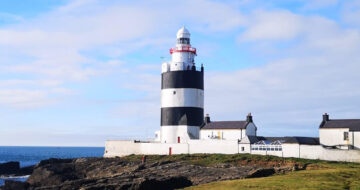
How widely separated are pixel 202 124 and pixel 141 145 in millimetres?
8661

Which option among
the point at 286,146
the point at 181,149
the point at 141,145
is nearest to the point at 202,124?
the point at 181,149

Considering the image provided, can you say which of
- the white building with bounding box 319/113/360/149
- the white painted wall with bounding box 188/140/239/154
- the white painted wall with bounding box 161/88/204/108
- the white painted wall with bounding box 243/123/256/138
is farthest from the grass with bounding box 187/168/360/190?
the white painted wall with bounding box 161/88/204/108

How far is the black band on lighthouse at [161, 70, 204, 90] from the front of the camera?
192 feet

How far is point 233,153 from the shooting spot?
51.9 metres

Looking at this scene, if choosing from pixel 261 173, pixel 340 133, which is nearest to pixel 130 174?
pixel 261 173

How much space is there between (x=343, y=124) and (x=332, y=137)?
187 cm

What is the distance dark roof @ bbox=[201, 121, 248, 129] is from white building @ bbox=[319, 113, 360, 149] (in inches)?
353

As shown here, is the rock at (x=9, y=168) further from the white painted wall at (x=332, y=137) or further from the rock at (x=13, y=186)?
the white painted wall at (x=332, y=137)

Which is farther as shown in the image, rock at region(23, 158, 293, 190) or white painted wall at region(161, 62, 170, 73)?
white painted wall at region(161, 62, 170, 73)

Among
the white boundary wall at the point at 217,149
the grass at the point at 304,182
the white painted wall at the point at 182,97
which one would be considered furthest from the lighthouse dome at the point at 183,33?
the grass at the point at 304,182

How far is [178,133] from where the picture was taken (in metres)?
58.9

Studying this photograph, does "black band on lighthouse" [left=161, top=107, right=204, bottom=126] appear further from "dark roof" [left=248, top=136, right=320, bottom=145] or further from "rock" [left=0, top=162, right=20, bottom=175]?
"rock" [left=0, top=162, right=20, bottom=175]

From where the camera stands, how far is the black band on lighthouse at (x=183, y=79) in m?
58.5

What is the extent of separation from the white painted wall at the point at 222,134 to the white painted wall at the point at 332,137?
29.6 ft
